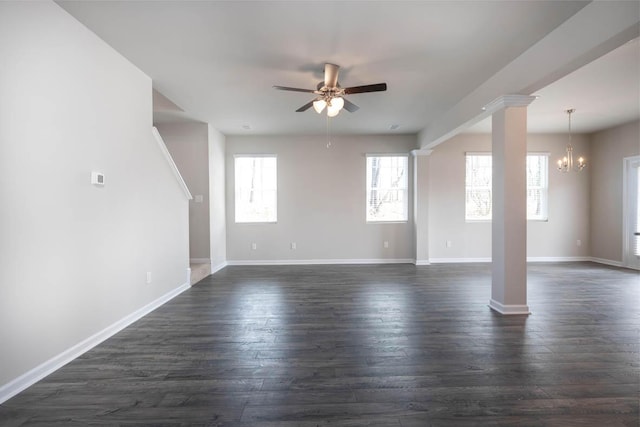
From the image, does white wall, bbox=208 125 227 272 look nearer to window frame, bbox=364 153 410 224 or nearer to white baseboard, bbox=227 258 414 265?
white baseboard, bbox=227 258 414 265

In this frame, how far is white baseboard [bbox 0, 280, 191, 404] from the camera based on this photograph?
1781 mm


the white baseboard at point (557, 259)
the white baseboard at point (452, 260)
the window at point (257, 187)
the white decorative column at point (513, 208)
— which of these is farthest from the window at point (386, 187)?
the white decorative column at point (513, 208)

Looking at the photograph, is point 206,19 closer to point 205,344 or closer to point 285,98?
point 285,98

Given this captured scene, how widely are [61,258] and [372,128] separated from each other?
493 cm

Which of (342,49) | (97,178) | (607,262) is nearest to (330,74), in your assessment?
(342,49)

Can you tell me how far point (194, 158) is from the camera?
5.23 m

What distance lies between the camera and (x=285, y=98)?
3961mm

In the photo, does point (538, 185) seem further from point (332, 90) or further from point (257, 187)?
point (257, 187)

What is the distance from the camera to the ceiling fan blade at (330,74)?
2.87 m

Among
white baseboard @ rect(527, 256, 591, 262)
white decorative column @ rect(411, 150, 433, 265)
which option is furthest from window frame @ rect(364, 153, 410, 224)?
white baseboard @ rect(527, 256, 591, 262)

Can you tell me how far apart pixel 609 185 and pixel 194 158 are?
27.0 ft

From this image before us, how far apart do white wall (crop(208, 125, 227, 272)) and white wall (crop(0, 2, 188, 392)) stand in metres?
2.02

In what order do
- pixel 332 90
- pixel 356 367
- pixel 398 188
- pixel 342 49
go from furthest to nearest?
pixel 398 188
pixel 332 90
pixel 342 49
pixel 356 367

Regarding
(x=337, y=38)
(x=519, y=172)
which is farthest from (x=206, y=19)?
(x=519, y=172)
